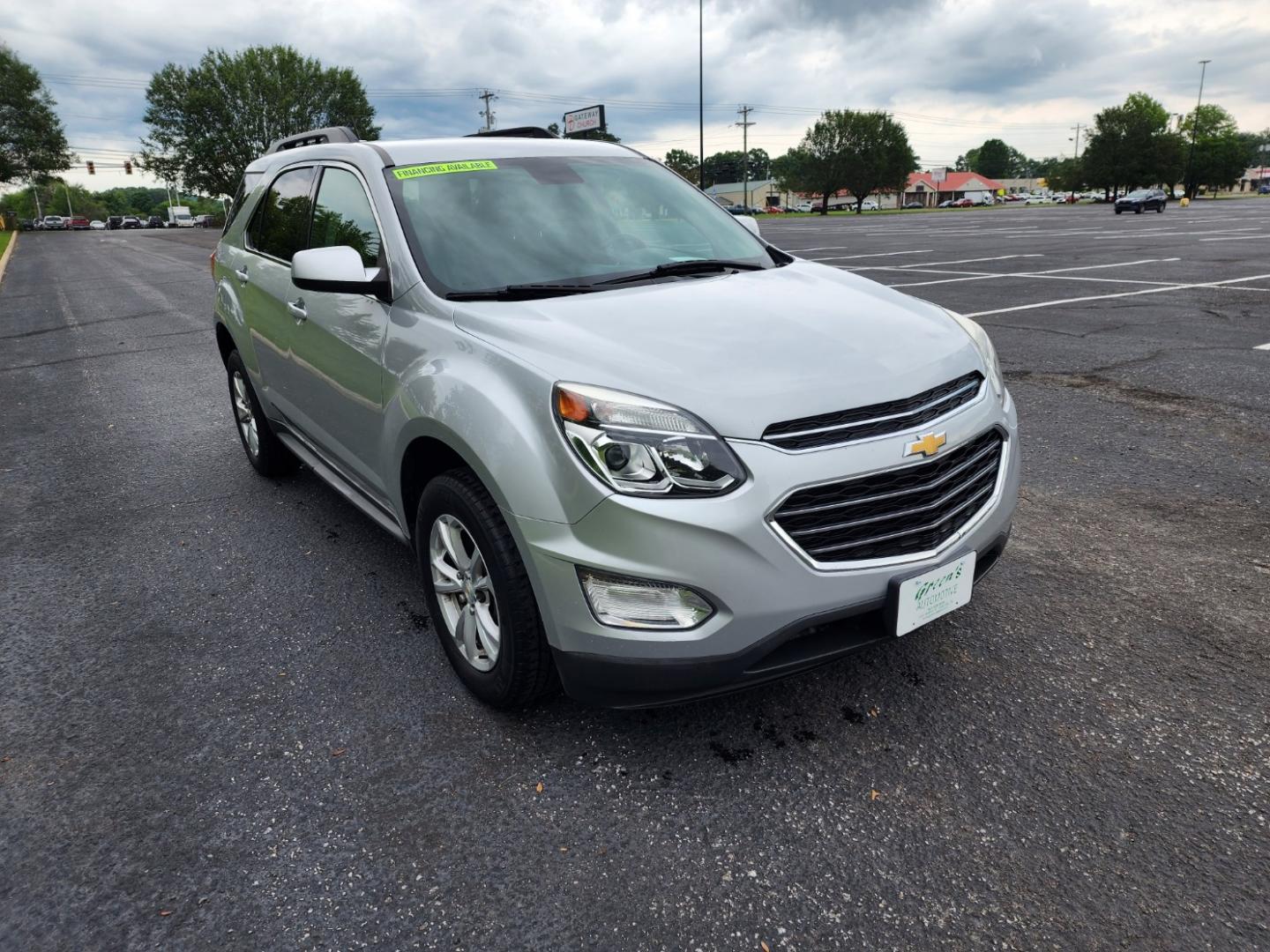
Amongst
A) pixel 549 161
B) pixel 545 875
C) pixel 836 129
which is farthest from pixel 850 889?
pixel 836 129

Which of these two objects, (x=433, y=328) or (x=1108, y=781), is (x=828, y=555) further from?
(x=433, y=328)

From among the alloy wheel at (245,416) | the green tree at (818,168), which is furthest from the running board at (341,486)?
the green tree at (818,168)

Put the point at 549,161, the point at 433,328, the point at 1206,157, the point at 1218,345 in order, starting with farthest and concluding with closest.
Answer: the point at 1206,157, the point at 1218,345, the point at 549,161, the point at 433,328


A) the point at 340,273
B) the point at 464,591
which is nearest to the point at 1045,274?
the point at 340,273

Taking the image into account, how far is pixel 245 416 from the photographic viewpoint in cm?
536

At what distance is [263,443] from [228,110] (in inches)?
2919

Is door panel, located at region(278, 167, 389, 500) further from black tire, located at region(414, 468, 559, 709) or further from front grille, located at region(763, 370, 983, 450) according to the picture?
front grille, located at region(763, 370, 983, 450)

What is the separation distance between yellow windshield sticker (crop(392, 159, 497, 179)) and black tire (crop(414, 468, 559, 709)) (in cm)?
135

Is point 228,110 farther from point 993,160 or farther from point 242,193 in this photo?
point 993,160

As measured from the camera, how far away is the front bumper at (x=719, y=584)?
2.15 metres

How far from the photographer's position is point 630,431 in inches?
86.8

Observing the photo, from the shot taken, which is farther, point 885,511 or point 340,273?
point 340,273

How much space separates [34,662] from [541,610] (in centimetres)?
219

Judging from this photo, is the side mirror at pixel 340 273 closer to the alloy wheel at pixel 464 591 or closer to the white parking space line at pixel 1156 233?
the alloy wheel at pixel 464 591
